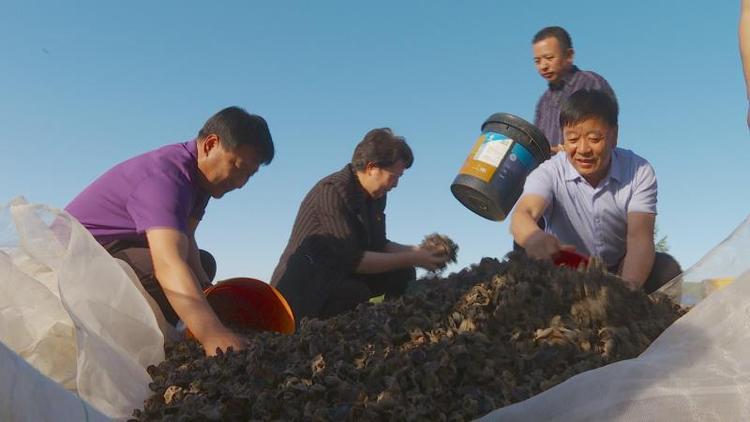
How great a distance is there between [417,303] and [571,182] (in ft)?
4.52

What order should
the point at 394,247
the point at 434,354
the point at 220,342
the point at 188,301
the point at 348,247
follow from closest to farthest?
the point at 434,354, the point at 220,342, the point at 188,301, the point at 348,247, the point at 394,247

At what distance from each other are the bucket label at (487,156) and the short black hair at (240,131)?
3.90 ft

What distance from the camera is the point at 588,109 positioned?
3.22m

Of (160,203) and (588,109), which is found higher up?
Result: (588,109)

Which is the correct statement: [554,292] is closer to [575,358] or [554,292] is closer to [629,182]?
[575,358]

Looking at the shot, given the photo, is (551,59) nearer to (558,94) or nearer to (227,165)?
(558,94)

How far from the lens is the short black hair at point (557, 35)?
14.6ft

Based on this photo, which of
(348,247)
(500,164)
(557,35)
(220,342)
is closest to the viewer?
(220,342)

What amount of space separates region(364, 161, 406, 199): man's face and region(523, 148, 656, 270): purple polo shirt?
42.2 inches

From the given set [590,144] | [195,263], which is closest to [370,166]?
[195,263]

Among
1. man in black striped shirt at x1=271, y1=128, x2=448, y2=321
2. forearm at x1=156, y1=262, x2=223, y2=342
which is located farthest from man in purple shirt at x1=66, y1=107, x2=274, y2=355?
man in black striped shirt at x1=271, y1=128, x2=448, y2=321

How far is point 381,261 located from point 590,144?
1409 millimetres

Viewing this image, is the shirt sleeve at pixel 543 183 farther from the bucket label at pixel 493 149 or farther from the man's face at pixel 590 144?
the bucket label at pixel 493 149

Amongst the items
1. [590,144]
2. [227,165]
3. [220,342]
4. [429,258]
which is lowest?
[220,342]
